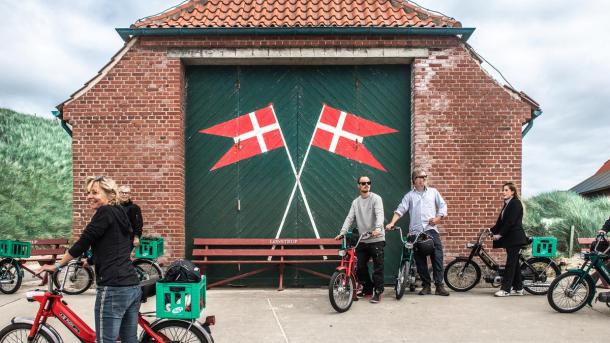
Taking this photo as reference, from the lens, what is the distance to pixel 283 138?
340 inches

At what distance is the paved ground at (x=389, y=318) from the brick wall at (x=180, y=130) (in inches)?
60.5

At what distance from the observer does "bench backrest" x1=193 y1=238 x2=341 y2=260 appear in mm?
8141

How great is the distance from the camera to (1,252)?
8039mm

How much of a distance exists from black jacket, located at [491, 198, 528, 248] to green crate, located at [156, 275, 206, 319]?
5.10 metres

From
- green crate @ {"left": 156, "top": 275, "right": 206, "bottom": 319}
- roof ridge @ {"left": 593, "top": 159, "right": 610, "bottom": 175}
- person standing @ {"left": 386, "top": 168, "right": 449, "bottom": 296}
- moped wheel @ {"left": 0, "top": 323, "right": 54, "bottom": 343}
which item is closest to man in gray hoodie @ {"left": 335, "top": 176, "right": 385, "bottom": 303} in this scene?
person standing @ {"left": 386, "top": 168, "right": 449, "bottom": 296}

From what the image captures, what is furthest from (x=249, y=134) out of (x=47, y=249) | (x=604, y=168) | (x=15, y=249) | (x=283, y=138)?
(x=604, y=168)

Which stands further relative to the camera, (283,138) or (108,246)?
(283,138)

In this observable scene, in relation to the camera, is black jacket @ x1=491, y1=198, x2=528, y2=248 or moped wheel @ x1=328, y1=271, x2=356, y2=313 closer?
moped wheel @ x1=328, y1=271, x2=356, y2=313

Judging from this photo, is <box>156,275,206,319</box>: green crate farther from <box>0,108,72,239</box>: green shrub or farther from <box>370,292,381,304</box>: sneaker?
<box>0,108,72,239</box>: green shrub

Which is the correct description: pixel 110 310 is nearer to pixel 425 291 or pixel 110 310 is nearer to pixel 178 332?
pixel 178 332

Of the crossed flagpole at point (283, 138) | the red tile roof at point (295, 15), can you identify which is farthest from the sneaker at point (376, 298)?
the red tile roof at point (295, 15)

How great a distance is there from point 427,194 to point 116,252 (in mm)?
5221

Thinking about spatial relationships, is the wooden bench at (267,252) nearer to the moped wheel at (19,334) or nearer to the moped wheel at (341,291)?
the moped wheel at (341,291)

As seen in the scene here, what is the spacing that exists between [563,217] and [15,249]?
16.2 metres
